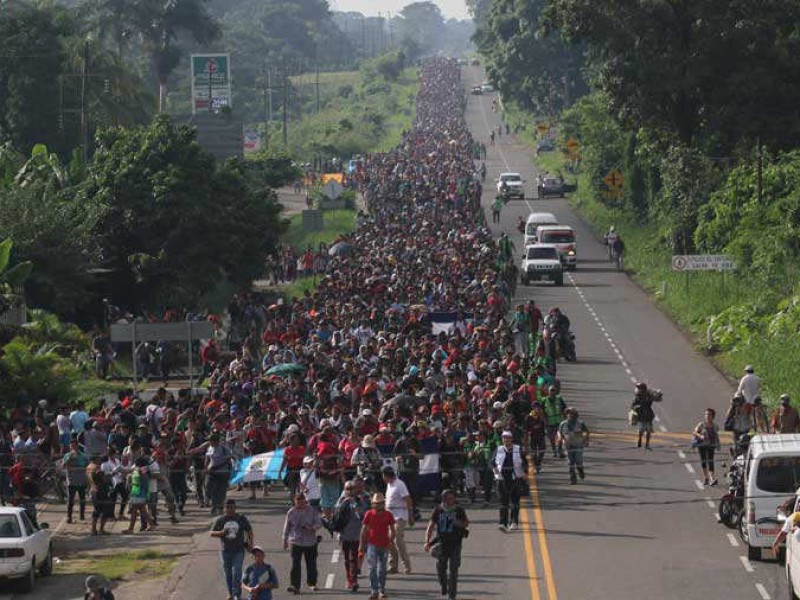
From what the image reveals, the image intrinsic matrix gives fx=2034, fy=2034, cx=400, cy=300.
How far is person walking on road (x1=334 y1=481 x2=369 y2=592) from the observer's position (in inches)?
965

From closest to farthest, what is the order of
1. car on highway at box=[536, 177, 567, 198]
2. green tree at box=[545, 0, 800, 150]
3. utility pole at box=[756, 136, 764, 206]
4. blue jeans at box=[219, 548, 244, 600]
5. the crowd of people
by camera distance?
blue jeans at box=[219, 548, 244, 600] → the crowd of people → utility pole at box=[756, 136, 764, 206] → green tree at box=[545, 0, 800, 150] → car on highway at box=[536, 177, 567, 198]

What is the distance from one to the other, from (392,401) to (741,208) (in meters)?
28.6

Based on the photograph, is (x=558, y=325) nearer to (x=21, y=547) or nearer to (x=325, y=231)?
(x=21, y=547)

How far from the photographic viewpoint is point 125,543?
1161 inches

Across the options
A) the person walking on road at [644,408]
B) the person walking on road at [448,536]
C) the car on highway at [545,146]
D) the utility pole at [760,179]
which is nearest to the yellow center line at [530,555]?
the person walking on road at [448,536]

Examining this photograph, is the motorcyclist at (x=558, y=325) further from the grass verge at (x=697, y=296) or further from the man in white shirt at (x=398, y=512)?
the man in white shirt at (x=398, y=512)

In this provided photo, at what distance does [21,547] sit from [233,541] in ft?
11.7

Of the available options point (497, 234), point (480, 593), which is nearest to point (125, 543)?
point (480, 593)

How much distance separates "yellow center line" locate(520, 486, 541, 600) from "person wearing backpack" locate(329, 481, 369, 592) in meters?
2.17

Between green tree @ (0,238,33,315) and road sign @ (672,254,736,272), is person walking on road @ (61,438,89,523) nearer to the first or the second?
green tree @ (0,238,33,315)

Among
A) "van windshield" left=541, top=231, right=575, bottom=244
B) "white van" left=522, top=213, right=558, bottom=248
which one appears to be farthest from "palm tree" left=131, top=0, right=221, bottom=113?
"van windshield" left=541, top=231, right=575, bottom=244

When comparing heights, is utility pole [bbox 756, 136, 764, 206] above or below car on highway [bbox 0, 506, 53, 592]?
above

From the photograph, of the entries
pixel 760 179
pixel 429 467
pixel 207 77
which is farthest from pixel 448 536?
pixel 207 77

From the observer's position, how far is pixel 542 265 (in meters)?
63.3
